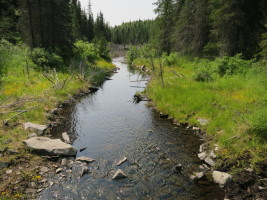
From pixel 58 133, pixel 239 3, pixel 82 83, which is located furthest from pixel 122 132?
pixel 239 3

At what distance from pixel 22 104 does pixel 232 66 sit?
16.0 meters

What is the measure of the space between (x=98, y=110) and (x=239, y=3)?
1630 centimetres

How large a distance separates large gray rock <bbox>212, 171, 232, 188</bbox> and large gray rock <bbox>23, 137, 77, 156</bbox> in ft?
18.7

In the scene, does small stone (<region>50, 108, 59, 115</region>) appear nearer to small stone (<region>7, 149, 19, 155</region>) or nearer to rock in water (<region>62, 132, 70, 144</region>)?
rock in water (<region>62, 132, 70, 144</region>)

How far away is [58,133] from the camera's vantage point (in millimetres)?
10883

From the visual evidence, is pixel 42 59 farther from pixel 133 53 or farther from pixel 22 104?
pixel 133 53

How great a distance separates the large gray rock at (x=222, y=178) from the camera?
22.5 feet

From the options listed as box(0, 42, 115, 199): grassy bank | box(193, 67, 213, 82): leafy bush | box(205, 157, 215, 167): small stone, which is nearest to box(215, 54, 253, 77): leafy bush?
box(193, 67, 213, 82): leafy bush

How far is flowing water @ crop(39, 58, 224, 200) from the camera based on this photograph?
6652 millimetres

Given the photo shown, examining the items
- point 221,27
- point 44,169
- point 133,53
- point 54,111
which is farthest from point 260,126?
point 133,53

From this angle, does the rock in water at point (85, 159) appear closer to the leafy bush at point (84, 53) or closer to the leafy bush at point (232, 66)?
the leafy bush at point (232, 66)

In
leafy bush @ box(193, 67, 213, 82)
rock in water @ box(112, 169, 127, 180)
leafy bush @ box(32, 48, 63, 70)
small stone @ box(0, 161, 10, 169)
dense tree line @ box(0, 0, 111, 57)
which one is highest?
dense tree line @ box(0, 0, 111, 57)

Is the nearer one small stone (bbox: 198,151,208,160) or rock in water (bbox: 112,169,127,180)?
rock in water (bbox: 112,169,127,180)

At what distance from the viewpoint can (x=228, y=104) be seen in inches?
472
